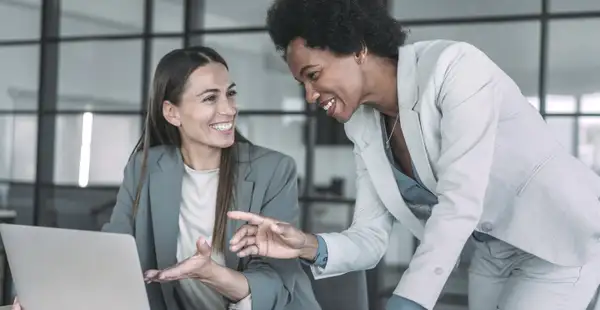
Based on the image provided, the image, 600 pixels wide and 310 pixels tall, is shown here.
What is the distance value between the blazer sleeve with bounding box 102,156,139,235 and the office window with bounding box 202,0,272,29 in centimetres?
268

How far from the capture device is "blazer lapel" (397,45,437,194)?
1.29 meters

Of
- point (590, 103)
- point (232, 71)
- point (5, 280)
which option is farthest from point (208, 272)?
point (232, 71)

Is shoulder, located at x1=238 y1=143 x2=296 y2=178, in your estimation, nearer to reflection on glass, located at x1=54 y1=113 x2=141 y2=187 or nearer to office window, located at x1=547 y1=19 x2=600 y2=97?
office window, located at x1=547 y1=19 x2=600 y2=97

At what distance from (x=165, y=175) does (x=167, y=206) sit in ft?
0.27

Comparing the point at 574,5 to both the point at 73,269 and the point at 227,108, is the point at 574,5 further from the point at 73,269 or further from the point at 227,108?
the point at 73,269

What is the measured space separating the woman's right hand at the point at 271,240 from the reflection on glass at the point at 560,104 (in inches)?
99.3

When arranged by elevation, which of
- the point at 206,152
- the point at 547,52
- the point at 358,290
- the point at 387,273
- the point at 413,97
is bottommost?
the point at 387,273

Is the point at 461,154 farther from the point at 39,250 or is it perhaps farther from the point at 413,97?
the point at 39,250

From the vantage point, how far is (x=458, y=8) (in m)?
3.99

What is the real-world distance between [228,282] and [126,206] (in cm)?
44

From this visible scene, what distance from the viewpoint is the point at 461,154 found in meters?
1.16

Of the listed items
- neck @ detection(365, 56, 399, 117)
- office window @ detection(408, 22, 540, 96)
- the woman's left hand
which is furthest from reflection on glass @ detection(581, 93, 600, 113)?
the woman's left hand

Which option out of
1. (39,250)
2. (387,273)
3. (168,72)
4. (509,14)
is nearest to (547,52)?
(509,14)

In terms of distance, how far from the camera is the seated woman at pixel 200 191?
5.12 ft
